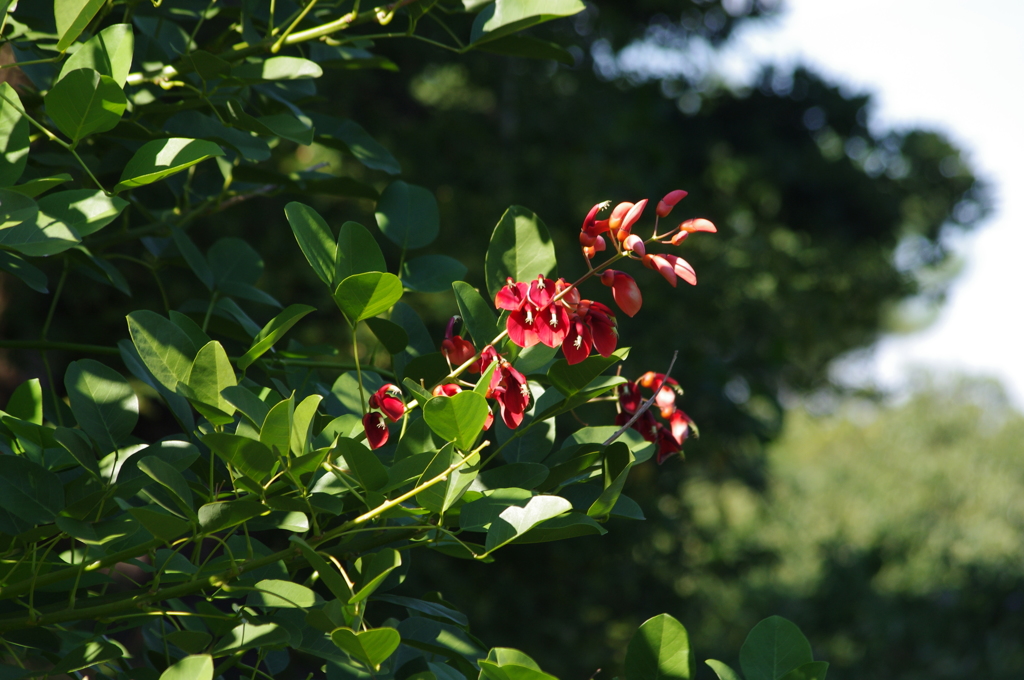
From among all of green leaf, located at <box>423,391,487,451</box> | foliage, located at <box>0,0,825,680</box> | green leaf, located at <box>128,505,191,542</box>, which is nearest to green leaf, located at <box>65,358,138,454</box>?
foliage, located at <box>0,0,825,680</box>

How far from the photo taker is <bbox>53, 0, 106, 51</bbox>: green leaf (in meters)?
0.48

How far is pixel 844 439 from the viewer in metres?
9.90

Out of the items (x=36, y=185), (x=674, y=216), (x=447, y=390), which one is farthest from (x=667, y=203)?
(x=674, y=216)

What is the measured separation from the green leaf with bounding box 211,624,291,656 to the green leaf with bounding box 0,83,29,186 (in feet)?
0.97

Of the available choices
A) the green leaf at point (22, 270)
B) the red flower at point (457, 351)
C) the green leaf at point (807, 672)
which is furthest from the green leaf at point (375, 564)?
the green leaf at point (22, 270)

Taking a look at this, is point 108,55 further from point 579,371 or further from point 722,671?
point 722,671

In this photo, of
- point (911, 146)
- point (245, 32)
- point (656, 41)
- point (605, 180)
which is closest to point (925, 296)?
point (911, 146)

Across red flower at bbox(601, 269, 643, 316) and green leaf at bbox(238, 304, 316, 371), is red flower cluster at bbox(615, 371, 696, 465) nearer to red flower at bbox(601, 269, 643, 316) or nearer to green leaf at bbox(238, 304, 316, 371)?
red flower at bbox(601, 269, 643, 316)

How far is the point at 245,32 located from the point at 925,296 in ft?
16.4

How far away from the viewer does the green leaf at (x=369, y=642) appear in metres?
0.36

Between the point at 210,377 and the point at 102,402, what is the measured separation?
111 millimetres

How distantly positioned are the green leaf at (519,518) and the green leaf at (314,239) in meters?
0.16

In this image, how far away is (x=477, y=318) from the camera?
47 centimetres

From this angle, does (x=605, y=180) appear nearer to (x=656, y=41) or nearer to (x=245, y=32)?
(x=656, y=41)
